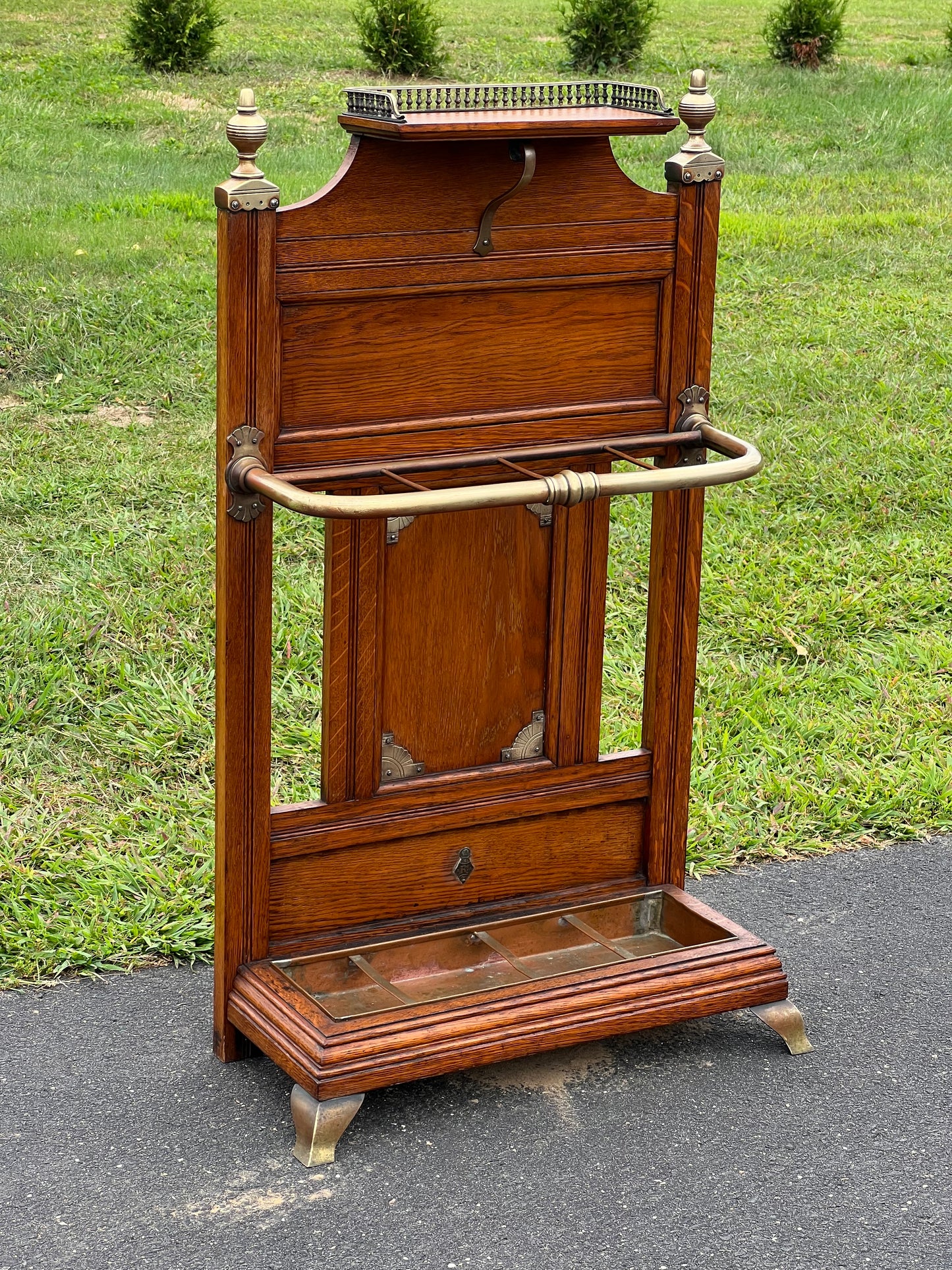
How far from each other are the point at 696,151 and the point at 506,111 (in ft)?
1.32

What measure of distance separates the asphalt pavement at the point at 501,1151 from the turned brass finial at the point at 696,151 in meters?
1.56

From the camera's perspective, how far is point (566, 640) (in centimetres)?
320

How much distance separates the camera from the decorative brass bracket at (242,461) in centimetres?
274

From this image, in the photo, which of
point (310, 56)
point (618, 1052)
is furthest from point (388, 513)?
point (310, 56)

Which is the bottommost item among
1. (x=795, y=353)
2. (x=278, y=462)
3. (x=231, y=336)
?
(x=795, y=353)

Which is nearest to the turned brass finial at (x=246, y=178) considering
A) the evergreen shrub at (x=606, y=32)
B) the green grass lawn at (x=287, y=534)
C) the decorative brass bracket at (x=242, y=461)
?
the decorative brass bracket at (x=242, y=461)

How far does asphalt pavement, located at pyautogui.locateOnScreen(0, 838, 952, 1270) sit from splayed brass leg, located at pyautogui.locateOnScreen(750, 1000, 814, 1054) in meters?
0.04

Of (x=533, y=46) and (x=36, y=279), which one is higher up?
(x=533, y=46)

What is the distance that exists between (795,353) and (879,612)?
1989 millimetres

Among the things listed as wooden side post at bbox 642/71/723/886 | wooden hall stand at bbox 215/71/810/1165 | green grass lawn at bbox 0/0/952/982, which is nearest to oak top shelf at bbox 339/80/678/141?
wooden hall stand at bbox 215/71/810/1165

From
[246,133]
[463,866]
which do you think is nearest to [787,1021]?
[463,866]

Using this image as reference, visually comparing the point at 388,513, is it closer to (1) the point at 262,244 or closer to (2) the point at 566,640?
(1) the point at 262,244

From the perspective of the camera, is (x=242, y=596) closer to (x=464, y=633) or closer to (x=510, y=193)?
(x=464, y=633)

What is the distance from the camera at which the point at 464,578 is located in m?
3.08
